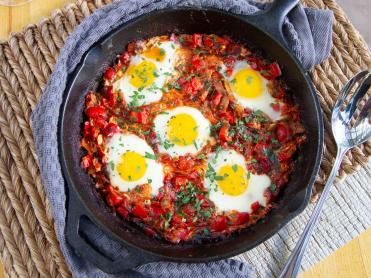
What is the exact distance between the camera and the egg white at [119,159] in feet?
A: 9.98

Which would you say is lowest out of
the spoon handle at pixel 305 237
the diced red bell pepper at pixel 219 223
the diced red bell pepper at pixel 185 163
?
the spoon handle at pixel 305 237

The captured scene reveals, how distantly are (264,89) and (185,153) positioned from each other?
60cm

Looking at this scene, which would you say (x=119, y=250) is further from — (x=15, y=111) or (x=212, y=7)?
(x=212, y=7)

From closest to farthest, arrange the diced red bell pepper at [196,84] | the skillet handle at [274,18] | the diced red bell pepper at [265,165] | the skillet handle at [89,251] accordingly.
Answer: the skillet handle at [89,251] < the skillet handle at [274,18] < the diced red bell pepper at [265,165] < the diced red bell pepper at [196,84]

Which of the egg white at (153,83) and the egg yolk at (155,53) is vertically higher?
the egg yolk at (155,53)

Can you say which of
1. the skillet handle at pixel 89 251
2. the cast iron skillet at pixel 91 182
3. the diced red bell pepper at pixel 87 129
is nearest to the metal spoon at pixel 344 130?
the cast iron skillet at pixel 91 182

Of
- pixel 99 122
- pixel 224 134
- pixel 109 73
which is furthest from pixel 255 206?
pixel 109 73

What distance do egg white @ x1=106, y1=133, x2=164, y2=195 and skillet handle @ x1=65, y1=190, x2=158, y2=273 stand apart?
0.29 metres

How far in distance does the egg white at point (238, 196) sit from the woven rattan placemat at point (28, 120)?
0.39 metres

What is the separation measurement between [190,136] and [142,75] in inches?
Result: 18.0

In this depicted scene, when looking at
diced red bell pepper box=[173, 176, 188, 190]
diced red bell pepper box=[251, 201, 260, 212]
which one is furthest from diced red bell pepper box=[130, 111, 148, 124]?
diced red bell pepper box=[251, 201, 260, 212]

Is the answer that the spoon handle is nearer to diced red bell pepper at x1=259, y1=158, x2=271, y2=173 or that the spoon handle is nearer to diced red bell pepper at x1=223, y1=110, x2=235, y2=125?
diced red bell pepper at x1=259, y1=158, x2=271, y2=173

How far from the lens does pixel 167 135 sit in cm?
312

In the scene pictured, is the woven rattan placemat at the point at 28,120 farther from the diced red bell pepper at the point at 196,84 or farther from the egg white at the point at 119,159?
the diced red bell pepper at the point at 196,84
